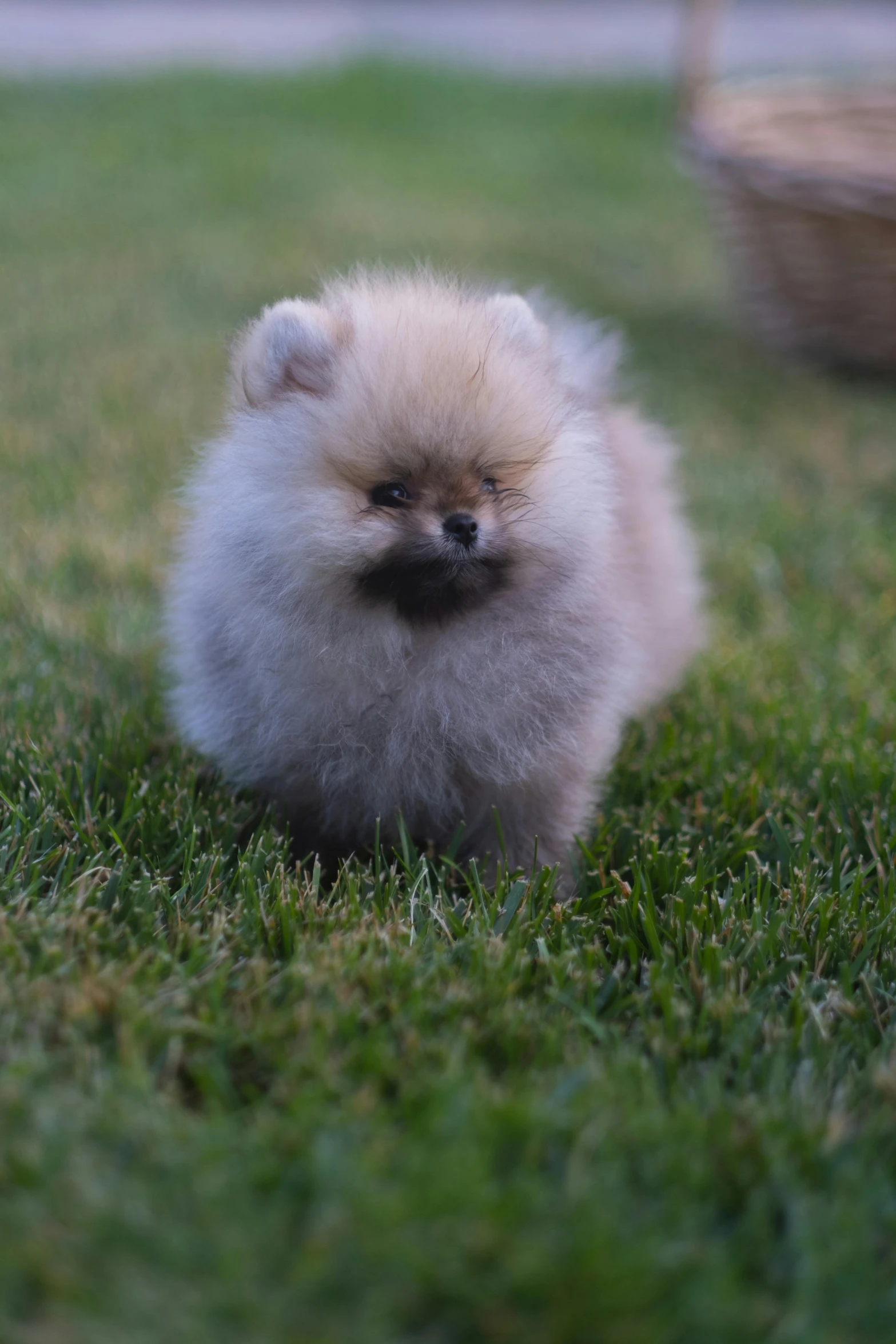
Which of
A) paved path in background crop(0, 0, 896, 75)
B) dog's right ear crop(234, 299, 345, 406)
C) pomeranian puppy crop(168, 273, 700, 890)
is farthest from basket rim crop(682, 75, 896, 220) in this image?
paved path in background crop(0, 0, 896, 75)

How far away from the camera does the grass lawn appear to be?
116cm

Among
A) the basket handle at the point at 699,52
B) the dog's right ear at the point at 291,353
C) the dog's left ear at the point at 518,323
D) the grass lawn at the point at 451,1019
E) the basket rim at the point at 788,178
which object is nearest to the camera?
the grass lawn at the point at 451,1019

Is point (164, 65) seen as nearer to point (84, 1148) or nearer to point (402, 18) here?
point (402, 18)

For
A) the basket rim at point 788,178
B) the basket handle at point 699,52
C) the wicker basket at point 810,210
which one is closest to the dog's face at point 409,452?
the basket rim at point 788,178

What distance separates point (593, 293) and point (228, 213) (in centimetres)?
248

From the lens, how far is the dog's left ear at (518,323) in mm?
2066

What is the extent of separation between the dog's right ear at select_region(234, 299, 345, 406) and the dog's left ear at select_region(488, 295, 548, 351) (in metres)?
0.29

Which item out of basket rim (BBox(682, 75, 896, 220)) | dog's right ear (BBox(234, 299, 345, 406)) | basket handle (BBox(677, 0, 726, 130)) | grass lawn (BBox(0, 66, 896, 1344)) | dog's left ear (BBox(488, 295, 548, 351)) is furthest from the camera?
basket handle (BBox(677, 0, 726, 130))

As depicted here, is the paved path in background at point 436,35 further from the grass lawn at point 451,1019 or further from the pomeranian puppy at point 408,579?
the pomeranian puppy at point 408,579

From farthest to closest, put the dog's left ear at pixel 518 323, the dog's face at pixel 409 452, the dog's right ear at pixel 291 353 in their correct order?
the dog's left ear at pixel 518 323
the dog's right ear at pixel 291 353
the dog's face at pixel 409 452

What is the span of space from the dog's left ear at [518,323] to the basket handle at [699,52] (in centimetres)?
506

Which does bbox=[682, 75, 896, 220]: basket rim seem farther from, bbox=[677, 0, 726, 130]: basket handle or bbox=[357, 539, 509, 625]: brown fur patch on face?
bbox=[357, 539, 509, 625]: brown fur patch on face

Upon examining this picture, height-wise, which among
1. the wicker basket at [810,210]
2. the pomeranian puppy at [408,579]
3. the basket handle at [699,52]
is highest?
the basket handle at [699,52]

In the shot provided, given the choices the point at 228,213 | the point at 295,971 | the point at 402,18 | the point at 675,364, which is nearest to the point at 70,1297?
the point at 295,971
